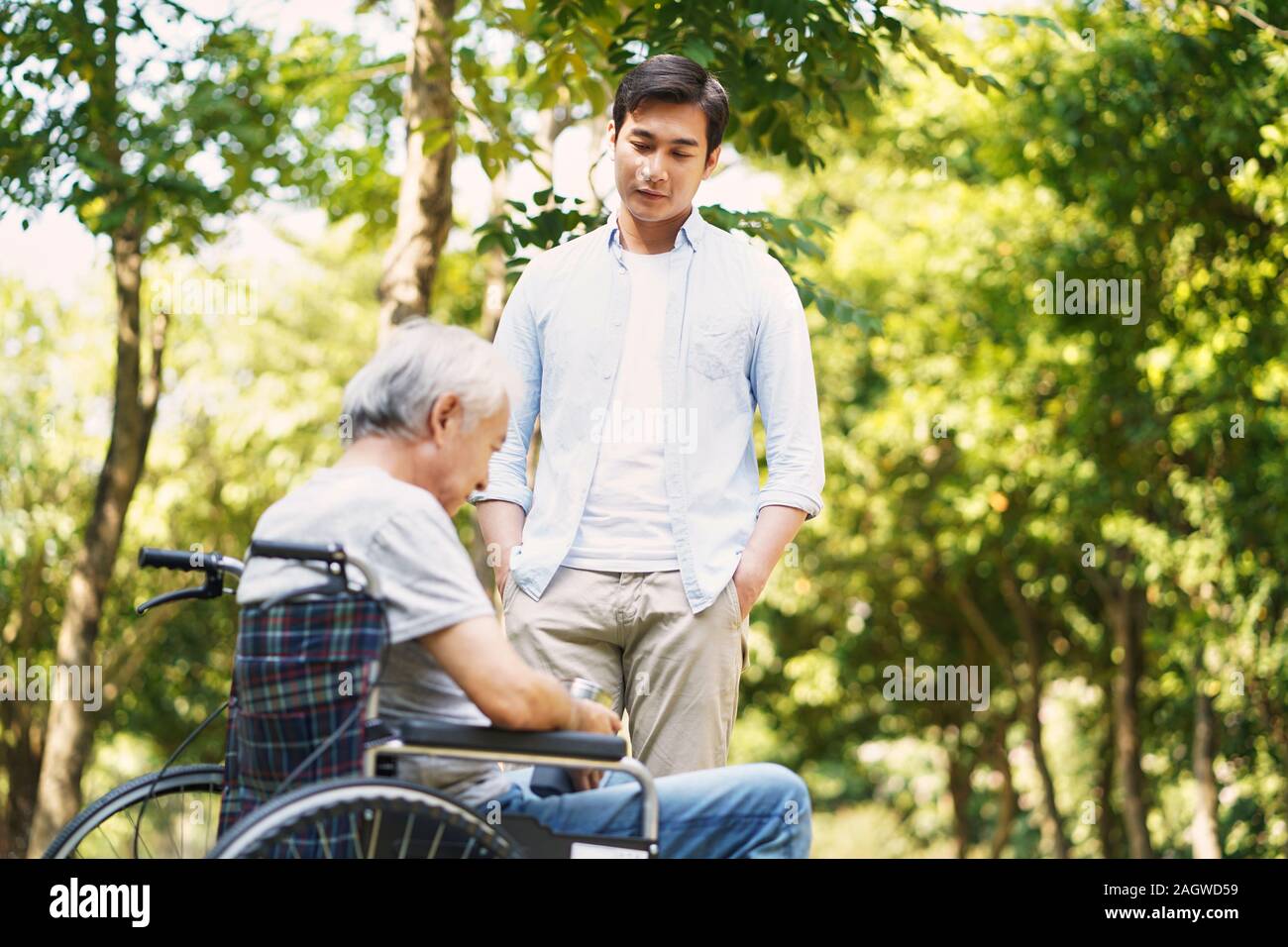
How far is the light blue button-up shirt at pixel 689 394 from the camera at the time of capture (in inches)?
137

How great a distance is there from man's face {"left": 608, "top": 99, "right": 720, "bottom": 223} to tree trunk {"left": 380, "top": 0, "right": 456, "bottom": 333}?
355 centimetres

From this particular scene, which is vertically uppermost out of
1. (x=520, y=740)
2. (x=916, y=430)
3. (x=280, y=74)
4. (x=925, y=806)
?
(x=280, y=74)

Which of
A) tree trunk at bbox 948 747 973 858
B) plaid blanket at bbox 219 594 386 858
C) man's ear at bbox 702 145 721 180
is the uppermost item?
man's ear at bbox 702 145 721 180

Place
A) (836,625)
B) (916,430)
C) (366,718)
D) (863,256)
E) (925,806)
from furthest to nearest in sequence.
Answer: (925,806)
(836,625)
(863,256)
(916,430)
(366,718)

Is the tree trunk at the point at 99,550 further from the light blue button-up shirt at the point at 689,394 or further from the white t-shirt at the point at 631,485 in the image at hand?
the white t-shirt at the point at 631,485

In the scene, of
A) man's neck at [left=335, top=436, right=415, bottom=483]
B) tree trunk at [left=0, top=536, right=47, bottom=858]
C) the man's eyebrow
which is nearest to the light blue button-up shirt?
the man's eyebrow

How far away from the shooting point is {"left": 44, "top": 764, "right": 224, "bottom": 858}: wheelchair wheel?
279 centimetres

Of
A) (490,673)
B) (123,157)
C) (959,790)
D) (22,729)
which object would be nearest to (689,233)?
(490,673)

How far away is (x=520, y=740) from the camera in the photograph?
2.57 metres

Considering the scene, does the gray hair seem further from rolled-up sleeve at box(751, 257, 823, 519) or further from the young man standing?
rolled-up sleeve at box(751, 257, 823, 519)

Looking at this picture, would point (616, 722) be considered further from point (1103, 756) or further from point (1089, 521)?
point (1103, 756)

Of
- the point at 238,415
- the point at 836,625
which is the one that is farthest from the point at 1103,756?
the point at 238,415

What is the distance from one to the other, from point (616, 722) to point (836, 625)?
16.1m

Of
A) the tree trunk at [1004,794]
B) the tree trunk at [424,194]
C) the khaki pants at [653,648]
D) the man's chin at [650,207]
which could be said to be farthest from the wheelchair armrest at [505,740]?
the tree trunk at [1004,794]
